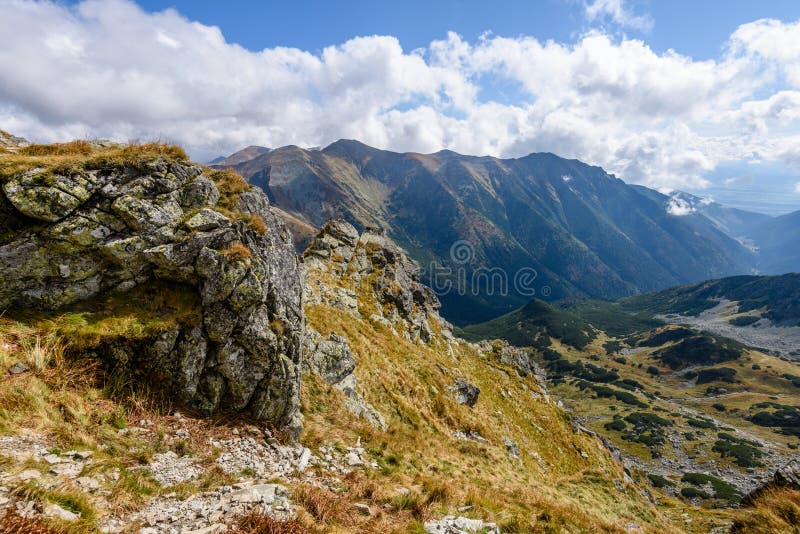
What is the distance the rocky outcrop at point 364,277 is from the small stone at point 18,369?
2590cm

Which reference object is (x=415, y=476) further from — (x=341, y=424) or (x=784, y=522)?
(x=784, y=522)

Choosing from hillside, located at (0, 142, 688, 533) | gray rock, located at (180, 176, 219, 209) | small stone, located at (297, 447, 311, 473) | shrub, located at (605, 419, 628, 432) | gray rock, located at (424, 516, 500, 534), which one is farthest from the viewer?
shrub, located at (605, 419, 628, 432)

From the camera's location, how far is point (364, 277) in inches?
2060

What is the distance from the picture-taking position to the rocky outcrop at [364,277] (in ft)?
137

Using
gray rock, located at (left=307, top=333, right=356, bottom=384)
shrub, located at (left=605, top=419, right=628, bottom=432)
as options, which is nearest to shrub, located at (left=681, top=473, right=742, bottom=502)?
shrub, located at (left=605, top=419, right=628, bottom=432)

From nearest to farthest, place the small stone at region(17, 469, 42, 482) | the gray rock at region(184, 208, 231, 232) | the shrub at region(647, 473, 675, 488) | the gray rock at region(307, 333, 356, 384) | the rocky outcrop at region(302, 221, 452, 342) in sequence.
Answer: the small stone at region(17, 469, 42, 482) < the gray rock at region(184, 208, 231, 232) < the gray rock at region(307, 333, 356, 384) < the rocky outcrop at region(302, 221, 452, 342) < the shrub at region(647, 473, 675, 488)

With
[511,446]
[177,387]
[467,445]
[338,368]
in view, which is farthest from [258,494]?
[511,446]

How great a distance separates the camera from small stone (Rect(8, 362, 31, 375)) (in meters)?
10.2

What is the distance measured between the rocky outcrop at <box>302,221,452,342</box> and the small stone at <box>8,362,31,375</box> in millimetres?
25900

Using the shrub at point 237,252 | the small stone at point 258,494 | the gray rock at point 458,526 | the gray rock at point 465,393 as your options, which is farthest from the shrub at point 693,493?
the shrub at point 237,252

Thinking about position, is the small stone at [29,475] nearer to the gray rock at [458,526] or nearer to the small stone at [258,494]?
the small stone at [258,494]

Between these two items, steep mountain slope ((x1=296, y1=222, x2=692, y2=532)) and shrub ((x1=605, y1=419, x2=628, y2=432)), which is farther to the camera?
shrub ((x1=605, y1=419, x2=628, y2=432))

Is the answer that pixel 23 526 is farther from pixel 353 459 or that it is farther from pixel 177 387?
pixel 353 459

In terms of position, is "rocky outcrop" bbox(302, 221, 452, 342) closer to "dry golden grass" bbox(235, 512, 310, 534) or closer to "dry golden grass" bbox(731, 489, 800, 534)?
"dry golden grass" bbox(235, 512, 310, 534)
